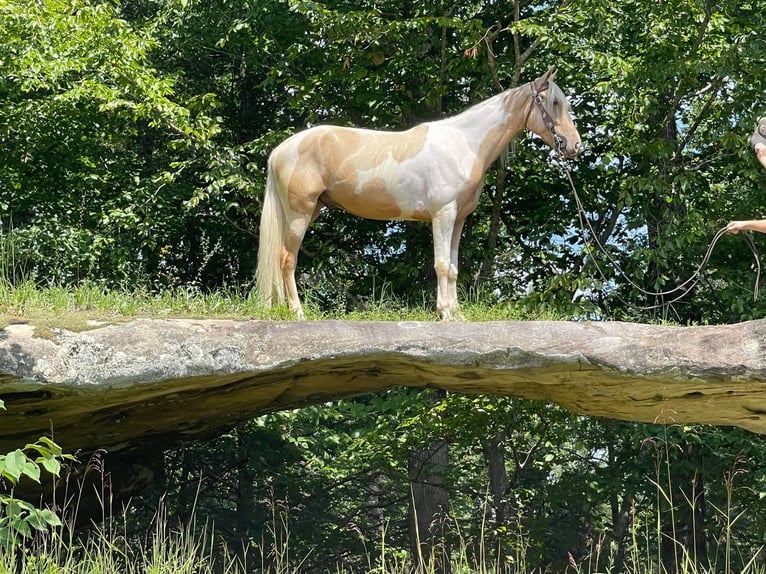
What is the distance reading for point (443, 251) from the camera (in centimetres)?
738

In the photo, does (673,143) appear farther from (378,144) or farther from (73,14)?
(73,14)

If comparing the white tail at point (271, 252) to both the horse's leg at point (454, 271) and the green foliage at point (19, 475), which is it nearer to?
the horse's leg at point (454, 271)

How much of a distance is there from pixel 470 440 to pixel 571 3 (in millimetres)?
5137

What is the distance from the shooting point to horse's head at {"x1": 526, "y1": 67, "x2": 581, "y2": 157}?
7602mm

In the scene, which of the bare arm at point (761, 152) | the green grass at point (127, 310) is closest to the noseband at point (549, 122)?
the green grass at point (127, 310)

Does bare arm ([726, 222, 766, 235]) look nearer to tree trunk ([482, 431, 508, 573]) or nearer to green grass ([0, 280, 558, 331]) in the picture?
green grass ([0, 280, 558, 331])

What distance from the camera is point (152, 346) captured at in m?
6.18

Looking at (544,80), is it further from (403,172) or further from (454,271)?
(454,271)

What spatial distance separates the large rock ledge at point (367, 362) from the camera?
6.05 m

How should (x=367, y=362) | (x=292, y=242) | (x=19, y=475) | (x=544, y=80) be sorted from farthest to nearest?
(x=544, y=80) < (x=292, y=242) < (x=367, y=362) < (x=19, y=475)

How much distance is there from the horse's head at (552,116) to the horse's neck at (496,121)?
3.4 inches

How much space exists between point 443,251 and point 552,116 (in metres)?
1.43

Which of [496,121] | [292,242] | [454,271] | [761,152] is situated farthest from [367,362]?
[761,152]

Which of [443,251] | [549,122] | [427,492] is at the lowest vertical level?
[427,492]
